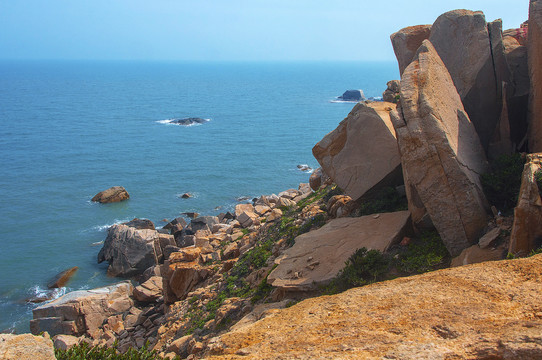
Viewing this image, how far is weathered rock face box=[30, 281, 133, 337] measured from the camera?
26.0 meters

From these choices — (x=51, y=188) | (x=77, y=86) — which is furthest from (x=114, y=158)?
(x=77, y=86)

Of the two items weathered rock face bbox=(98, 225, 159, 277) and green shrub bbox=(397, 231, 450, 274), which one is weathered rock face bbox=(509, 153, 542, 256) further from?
weathered rock face bbox=(98, 225, 159, 277)

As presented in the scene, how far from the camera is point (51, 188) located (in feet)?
178

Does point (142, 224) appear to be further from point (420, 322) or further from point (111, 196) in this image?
point (420, 322)

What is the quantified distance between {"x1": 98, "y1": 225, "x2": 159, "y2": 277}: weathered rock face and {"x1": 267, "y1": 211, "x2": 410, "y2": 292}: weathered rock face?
20.7 metres

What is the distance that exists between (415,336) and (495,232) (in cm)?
619

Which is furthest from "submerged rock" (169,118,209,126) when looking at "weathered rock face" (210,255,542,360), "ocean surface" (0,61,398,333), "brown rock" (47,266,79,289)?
"weathered rock face" (210,255,542,360)

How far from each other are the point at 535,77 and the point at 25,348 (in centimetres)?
1710

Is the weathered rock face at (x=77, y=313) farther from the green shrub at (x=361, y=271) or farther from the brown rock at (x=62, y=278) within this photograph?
the green shrub at (x=361, y=271)

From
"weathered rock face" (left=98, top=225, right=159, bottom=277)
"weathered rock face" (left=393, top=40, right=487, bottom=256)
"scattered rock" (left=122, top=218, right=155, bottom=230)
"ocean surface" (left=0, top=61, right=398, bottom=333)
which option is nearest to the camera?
"weathered rock face" (left=393, top=40, right=487, bottom=256)

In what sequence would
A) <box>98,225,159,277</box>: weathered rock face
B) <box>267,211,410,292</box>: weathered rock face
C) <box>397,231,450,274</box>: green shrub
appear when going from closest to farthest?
<box>397,231,450,274</box>: green shrub < <box>267,211,410,292</box>: weathered rock face < <box>98,225,159,277</box>: weathered rock face

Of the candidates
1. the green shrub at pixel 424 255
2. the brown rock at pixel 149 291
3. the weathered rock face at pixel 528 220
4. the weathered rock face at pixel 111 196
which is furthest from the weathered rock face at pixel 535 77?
the weathered rock face at pixel 111 196

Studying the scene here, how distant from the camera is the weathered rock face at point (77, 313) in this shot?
2605 cm

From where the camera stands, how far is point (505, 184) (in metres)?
14.2
